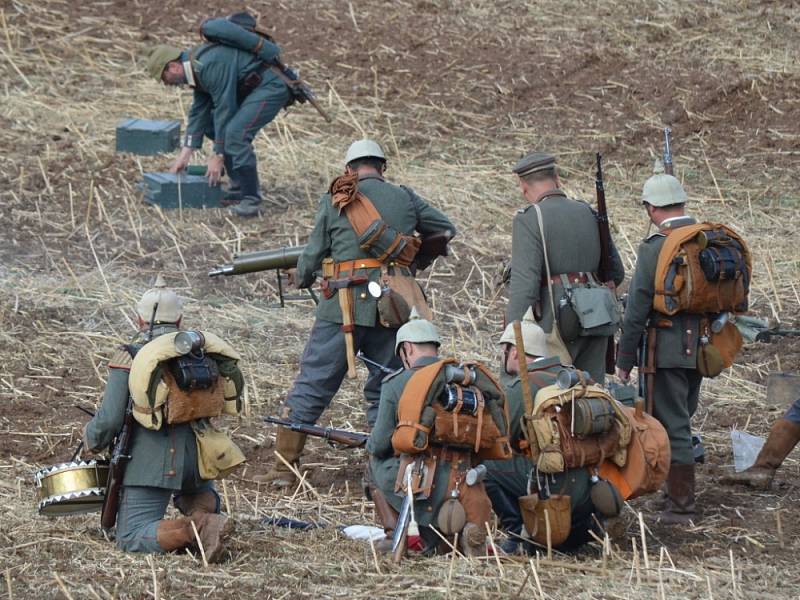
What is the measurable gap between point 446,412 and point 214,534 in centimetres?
127

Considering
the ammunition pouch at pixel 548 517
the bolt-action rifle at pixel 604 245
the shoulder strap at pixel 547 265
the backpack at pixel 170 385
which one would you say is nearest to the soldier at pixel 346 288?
the shoulder strap at pixel 547 265

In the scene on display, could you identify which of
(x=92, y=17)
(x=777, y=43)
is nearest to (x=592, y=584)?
(x=777, y=43)

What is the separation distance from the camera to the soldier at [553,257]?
331 inches

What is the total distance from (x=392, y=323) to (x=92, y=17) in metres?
12.0

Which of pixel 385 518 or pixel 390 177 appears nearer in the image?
pixel 385 518

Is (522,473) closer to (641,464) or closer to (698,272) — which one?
(641,464)

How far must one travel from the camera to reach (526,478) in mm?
7824

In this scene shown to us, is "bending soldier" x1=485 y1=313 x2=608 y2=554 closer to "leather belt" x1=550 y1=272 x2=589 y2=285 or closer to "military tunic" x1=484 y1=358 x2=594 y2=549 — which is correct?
"military tunic" x1=484 y1=358 x2=594 y2=549

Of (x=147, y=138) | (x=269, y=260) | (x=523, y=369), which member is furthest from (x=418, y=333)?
(x=147, y=138)

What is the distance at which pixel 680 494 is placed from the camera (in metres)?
8.55

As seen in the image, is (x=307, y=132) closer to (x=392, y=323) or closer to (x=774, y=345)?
(x=774, y=345)

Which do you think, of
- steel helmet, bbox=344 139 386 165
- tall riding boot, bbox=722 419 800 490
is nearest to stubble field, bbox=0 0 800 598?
tall riding boot, bbox=722 419 800 490

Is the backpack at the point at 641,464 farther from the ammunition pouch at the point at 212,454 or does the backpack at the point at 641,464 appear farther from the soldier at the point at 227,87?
the soldier at the point at 227,87

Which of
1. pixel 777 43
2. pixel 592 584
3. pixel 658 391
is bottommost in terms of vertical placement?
pixel 592 584
